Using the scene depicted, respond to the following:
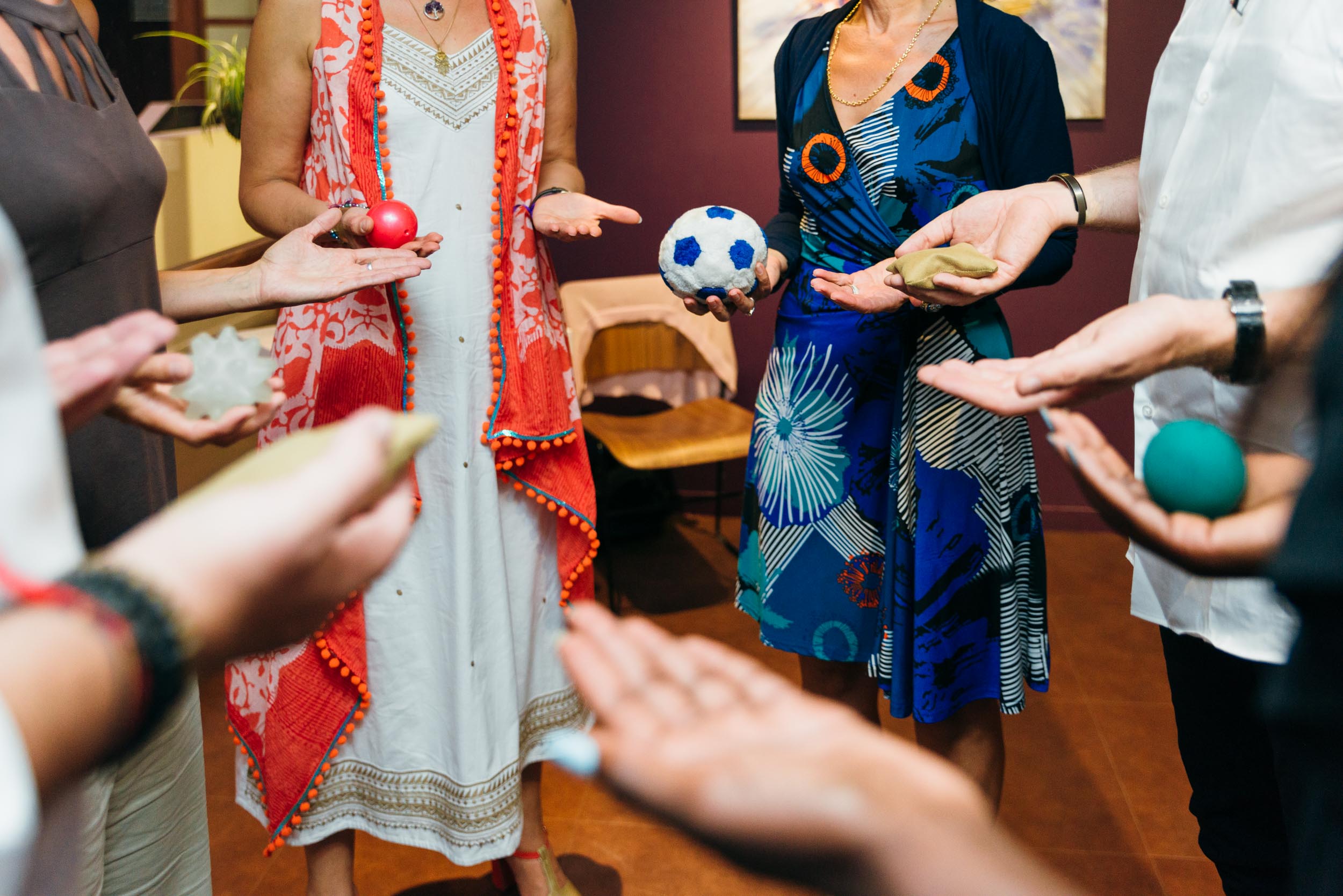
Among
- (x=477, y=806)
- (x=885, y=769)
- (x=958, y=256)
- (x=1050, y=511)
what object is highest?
(x=958, y=256)

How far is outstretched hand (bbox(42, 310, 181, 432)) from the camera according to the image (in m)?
0.75

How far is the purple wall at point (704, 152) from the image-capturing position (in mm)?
3748

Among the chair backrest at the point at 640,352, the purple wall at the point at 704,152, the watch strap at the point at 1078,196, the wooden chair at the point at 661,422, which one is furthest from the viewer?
the purple wall at the point at 704,152

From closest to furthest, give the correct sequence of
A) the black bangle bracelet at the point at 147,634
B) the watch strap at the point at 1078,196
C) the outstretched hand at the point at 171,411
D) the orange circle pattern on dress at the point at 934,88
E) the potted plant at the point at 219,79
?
the black bangle bracelet at the point at 147,634 < the outstretched hand at the point at 171,411 < the watch strap at the point at 1078,196 < the orange circle pattern on dress at the point at 934,88 < the potted plant at the point at 219,79

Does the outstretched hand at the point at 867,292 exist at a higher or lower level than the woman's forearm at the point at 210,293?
lower

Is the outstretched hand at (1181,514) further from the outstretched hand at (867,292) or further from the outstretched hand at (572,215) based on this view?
the outstretched hand at (572,215)

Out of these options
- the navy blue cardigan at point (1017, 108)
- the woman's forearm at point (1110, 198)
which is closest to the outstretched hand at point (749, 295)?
the navy blue cardigan at point (1017, 108)

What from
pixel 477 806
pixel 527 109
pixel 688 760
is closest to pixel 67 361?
pixel 688 760

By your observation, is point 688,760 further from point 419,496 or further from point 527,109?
point 527,109

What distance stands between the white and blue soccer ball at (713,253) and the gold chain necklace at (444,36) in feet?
1.37

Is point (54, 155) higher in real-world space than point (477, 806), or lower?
higher

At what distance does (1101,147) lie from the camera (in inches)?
145

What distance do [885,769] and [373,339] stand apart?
1191 mm

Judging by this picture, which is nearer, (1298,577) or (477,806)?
(1298,577)
